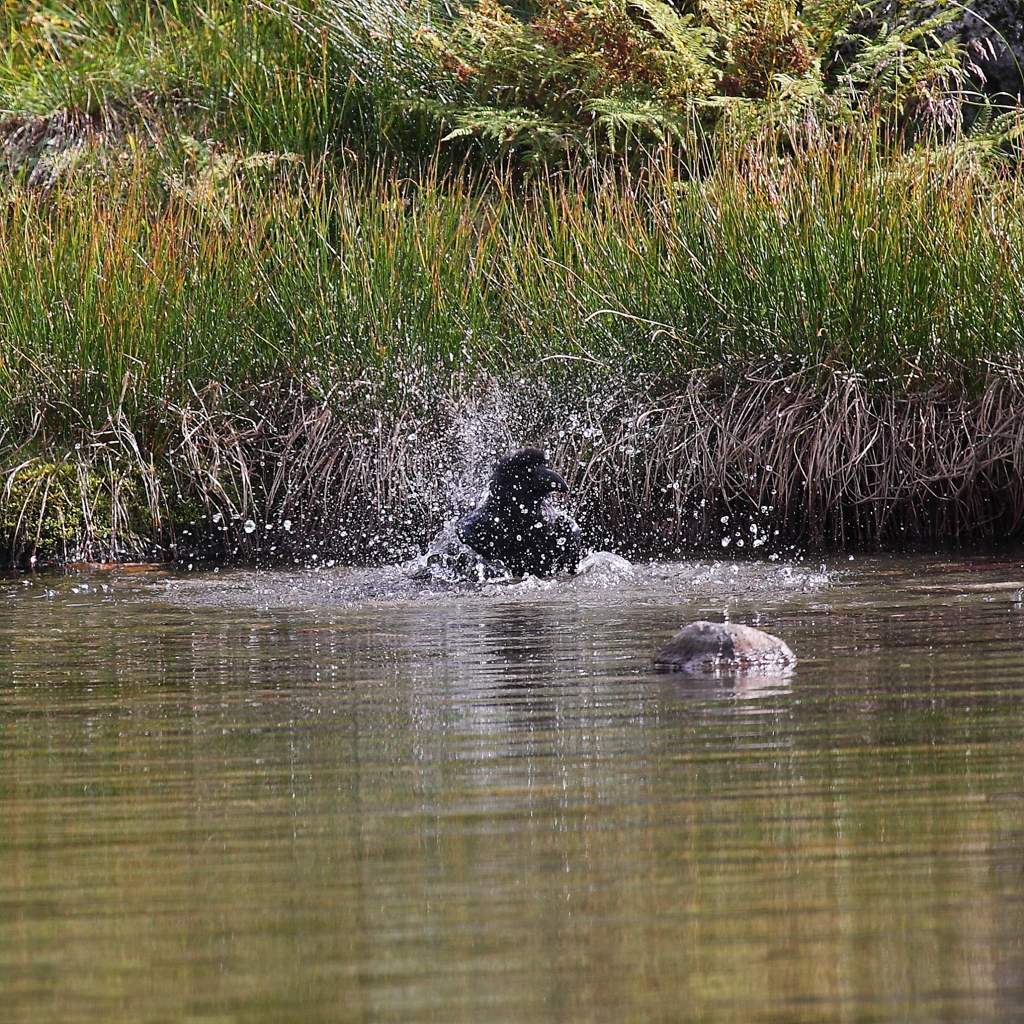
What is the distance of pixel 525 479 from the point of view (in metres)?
8.00

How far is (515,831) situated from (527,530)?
5005mm

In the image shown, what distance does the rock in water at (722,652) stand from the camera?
4.82 m

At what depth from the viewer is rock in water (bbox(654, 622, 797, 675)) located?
482 cm

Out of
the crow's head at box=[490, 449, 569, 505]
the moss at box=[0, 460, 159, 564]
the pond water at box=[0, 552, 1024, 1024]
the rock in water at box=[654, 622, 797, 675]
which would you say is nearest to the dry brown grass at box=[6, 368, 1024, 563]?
the moss at box=[0, 460, 159, 564]

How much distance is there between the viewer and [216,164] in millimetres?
11523

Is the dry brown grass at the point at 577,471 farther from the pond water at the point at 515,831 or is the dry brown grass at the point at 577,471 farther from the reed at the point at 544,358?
the pond water at the point at 515,831

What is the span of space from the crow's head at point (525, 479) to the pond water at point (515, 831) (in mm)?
2297

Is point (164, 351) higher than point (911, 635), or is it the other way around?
point (164, 351)

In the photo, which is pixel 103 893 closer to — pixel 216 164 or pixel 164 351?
pixel 164 351

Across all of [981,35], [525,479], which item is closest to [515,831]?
[525,479]

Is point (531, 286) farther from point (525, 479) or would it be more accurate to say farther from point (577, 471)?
point (525, 479)

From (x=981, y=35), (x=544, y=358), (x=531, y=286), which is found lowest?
(x=544, y=358)

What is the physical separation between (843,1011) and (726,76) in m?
11.4

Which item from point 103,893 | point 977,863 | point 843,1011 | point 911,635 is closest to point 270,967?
point 103,893
